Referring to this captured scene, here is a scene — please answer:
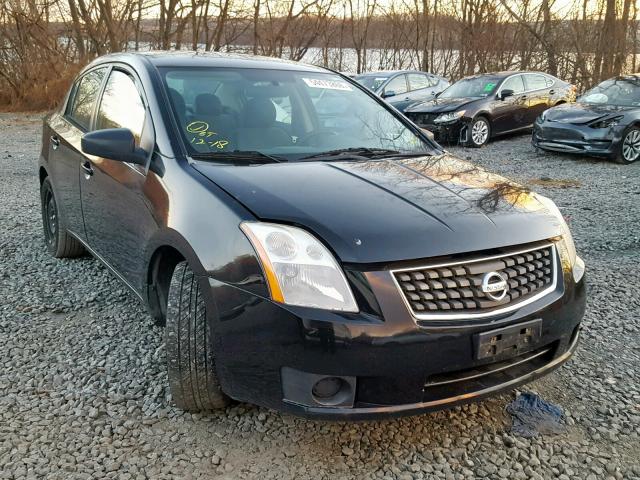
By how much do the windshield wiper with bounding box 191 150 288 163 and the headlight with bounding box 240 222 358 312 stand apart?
0.74m

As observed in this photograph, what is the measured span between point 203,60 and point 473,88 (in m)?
10.1

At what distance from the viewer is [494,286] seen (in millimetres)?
2191

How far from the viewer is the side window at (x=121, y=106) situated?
316 centimetres

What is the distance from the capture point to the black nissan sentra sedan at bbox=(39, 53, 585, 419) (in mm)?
2078

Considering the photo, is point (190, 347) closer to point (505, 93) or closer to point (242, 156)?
point (242, 156)

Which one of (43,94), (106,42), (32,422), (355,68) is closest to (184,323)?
(32,422)

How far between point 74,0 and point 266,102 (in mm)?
20152

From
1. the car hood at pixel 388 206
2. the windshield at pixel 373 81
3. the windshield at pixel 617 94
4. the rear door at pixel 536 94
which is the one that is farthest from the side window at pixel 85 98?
the rear door at pixel 536 94

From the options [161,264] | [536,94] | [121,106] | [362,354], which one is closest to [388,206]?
[362,354]

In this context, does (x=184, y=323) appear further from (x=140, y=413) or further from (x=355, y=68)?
(x=355, y=68)

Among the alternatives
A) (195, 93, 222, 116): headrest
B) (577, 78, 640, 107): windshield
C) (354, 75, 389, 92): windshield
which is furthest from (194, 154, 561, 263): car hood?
(354, 75, 389, 92): windshield

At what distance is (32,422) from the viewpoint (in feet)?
8.46

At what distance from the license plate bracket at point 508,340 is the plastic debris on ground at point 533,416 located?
50 centimetres

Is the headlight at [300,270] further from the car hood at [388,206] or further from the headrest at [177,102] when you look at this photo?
the headrest at [177,102]
